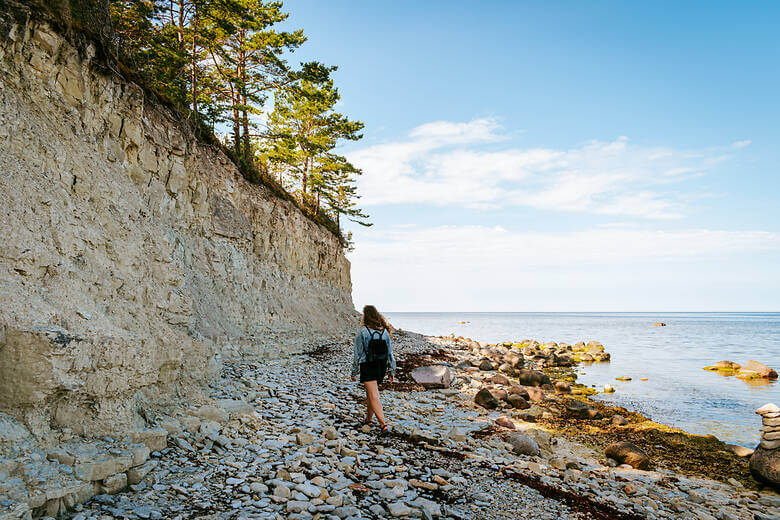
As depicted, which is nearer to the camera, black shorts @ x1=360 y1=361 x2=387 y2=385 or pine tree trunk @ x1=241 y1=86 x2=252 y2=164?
black shorts @ x1=360 y1=361 x2=387 y2=385

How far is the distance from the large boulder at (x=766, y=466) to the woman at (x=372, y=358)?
872 cm

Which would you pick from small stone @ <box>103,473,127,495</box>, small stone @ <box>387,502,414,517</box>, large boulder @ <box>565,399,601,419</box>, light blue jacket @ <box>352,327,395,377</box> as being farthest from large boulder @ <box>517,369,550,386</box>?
small stone @ <box>103,473,127,495</box>

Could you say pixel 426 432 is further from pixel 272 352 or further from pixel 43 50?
pixel 43 50

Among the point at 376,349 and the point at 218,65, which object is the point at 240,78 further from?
the point at 376,349

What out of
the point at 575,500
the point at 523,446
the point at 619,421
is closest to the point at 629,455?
the point at 523,446

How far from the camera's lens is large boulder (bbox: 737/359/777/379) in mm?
22406

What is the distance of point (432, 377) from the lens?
1517 centimetres

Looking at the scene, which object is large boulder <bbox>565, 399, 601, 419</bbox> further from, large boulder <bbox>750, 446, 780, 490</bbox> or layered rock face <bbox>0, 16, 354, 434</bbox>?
layered rock face <bbox>0, 16, 354, 434</bbox>

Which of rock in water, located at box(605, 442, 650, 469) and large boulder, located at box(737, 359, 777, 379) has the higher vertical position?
rock in water, located at box(605, 442, 650, 469)

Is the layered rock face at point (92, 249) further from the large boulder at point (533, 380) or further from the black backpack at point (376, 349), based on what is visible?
the large boulder at point (533, 380)

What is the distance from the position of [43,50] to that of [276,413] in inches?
314

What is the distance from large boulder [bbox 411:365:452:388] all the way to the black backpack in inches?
288

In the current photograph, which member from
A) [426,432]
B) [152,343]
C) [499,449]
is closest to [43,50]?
[152,343]

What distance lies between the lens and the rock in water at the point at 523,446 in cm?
827
